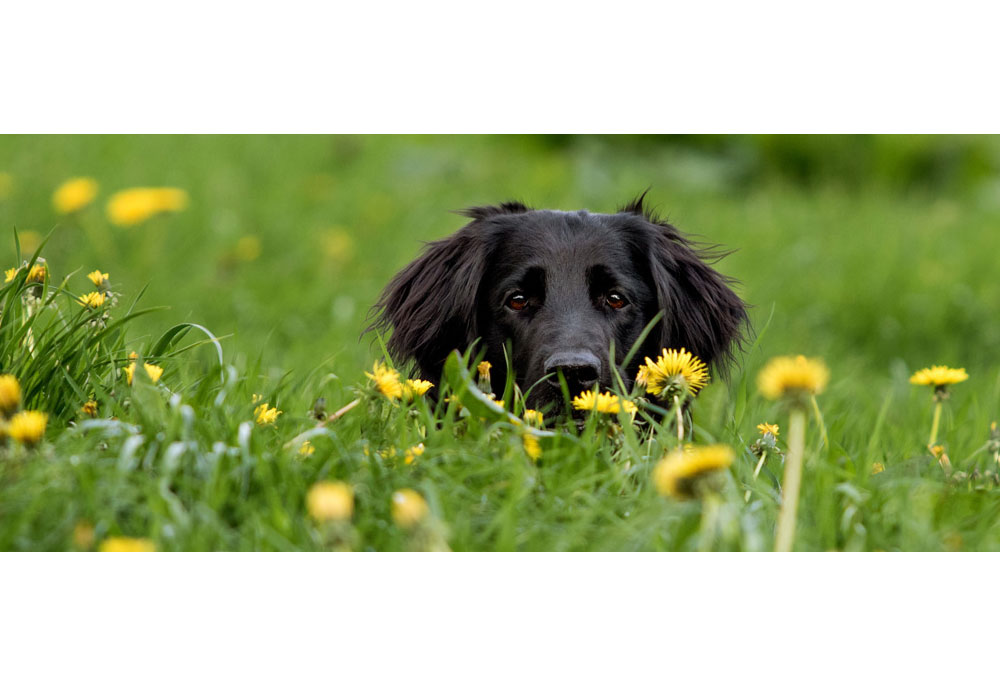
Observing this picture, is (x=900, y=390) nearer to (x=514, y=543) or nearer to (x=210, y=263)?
(x=514, y=543)

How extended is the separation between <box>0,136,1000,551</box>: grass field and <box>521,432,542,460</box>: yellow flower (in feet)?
0.13

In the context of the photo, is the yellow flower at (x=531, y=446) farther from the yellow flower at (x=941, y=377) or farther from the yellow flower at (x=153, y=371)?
the yellow flower at (x=941, y=377)

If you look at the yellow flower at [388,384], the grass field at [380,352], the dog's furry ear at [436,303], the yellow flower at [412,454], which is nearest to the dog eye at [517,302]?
the dog's furry ear at [436,303]

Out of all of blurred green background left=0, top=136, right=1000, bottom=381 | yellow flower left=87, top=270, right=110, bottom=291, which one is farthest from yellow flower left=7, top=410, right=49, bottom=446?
blurred green background left=0, top=136, right=1000, bottom=381

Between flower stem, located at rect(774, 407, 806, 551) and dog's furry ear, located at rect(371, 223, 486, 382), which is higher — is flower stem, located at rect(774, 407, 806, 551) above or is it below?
below

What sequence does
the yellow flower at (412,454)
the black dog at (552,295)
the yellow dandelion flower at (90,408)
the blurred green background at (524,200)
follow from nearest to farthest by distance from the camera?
the yellow flower at (412,454) → the yellow dandelion flower at (90,408) → the black dog at (552,295) → the blurred green background at (524,200)

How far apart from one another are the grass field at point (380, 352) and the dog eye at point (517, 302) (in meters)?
0.68

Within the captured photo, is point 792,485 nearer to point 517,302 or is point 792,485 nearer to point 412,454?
point 412,454

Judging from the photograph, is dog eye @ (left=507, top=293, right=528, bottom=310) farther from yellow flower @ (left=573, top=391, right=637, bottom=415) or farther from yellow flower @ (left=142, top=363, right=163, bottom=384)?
yellow flower @ (left=142, top=363, right=163, bottom=384)

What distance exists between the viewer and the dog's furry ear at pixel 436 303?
3623 mm

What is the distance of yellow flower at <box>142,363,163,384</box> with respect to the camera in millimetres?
2832

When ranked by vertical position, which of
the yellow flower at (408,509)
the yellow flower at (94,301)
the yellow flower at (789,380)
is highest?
the yellow flower at (94,301)

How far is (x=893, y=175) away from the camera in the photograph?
37.7ft

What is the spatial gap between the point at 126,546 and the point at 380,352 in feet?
8.66
